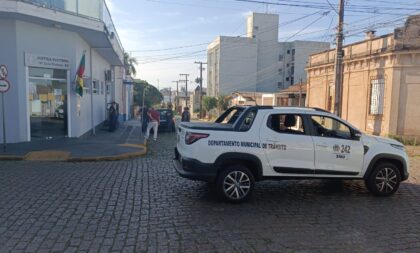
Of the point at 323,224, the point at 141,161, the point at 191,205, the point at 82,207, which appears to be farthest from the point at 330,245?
the point at 141,161

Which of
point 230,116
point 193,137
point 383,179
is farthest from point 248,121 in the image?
point 383,179

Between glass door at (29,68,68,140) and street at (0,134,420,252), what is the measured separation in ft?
17.2

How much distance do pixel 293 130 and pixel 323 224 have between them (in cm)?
194

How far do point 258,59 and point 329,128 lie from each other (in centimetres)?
7037

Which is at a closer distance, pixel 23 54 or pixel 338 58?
pixel 23 54

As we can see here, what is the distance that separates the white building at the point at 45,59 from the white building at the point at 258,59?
59.8 metres

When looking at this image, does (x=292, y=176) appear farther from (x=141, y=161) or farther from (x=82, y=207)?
(x=141, y=161)

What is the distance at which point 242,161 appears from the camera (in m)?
6.39

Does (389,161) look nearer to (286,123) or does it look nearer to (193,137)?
(286,123)

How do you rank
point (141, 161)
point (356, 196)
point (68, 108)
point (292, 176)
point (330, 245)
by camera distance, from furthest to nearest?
point (68, 108) → point (141, 161) → point (356, 196) → point (292, 176) → point (330, 245)

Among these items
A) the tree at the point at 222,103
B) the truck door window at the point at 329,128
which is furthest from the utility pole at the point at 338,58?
the tree at the point at 222,103

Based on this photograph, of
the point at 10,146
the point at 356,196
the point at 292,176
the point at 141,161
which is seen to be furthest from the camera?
the point at 10,146

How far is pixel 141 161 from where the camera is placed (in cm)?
1076

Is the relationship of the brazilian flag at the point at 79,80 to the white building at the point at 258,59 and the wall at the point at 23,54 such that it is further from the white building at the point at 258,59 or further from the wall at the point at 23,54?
the white building at the point at 258,59
